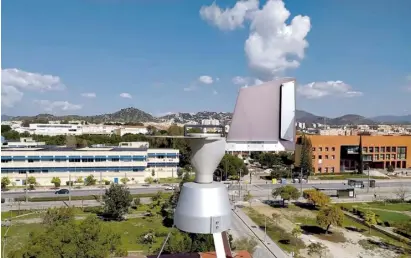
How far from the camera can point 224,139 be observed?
1014 cm

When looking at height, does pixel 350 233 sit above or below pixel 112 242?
below

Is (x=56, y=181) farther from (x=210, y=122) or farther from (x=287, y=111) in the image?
(x=287, y=111)

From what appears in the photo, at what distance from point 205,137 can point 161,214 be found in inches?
1062

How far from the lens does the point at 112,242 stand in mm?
18969

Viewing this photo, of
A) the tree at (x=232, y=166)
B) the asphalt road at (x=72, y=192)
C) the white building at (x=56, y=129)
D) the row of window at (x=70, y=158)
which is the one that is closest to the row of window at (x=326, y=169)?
the tree at (x=232, y=166)

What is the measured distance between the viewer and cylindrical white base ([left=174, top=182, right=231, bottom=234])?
32.8 feet

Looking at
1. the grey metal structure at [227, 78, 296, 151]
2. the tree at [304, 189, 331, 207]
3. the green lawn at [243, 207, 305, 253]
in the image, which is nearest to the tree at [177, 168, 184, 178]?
the green lawn at [243, 207, 305, 253]

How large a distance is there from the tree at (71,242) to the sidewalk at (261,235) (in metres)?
12.4

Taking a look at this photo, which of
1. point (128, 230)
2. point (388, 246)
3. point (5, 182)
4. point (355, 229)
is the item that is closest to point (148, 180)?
point (5, 182)

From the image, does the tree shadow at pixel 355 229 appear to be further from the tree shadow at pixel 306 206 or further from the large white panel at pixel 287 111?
the large white panel at pixel 287 111

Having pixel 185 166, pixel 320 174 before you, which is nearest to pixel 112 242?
pixel 185 166

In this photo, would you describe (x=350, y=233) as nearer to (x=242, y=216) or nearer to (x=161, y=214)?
(x=242, y=216)

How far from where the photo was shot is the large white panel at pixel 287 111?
9.32 m

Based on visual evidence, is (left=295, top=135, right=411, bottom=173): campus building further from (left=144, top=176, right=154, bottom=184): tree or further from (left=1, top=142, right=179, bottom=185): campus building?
(left=1, top=142, right=179, bottom=185): campus building
